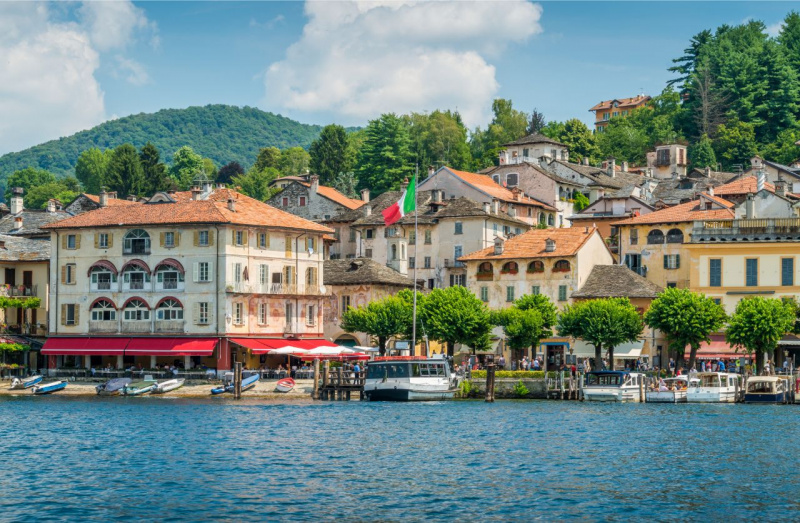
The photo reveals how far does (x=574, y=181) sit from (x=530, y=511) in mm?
93774

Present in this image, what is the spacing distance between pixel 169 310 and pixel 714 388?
37.6 meters

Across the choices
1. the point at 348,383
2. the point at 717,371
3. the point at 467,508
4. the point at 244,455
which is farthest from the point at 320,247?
the point at 467,508

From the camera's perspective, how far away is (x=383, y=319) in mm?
93125

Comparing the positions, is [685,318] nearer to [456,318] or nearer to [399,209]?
[456,318]

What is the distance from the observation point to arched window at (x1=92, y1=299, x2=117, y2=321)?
95562 mm

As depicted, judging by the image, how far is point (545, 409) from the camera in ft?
240

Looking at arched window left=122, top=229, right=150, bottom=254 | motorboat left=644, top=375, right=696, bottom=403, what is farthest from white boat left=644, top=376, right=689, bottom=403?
arched window left=122, top=229, right=150, bottom=254

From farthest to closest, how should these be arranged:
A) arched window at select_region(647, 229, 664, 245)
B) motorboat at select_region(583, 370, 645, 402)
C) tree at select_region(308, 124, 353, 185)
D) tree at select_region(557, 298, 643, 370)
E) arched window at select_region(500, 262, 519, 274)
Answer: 1. tree at select_region(308, 124, 353, 185)
2. arched window at select_region(647, 229, 664, 245)
3. arched window at select_region(500, 262, 519, 274)
4. tree at select_region(557, 298, 643, 370)
5. motorboat at select_region(583, 370, 645, 402)

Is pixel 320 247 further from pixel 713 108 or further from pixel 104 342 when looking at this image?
pixel 713 108

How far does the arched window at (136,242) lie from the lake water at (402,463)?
22.1 meters

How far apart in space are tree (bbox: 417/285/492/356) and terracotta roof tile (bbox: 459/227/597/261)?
929cm

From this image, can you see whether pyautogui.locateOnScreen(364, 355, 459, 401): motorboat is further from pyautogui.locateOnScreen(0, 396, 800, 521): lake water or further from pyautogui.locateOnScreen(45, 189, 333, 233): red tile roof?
pyautogui.locateOnScreen(45, 189, 333, 233): red tile roof

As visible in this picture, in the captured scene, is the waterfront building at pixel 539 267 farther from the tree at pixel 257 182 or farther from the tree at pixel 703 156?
the tree at pixel 257 182

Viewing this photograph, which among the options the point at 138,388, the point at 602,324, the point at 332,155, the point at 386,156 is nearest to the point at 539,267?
the point at 602,324
